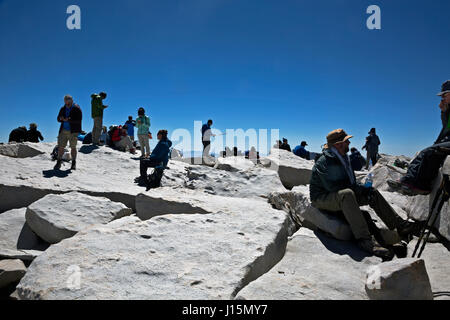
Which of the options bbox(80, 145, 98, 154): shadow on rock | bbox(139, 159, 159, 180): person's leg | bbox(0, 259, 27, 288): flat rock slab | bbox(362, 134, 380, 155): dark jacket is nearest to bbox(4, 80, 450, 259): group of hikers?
bbox(0, 259, 27, 288): flat rock slab

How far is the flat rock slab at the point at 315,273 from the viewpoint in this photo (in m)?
2.27

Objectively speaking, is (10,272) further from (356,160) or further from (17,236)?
(356,160)

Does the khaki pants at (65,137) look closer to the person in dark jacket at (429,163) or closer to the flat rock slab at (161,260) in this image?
the flat rock slab at (161,260)

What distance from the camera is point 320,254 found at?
10.2 feet

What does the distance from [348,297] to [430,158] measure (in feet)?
6.31

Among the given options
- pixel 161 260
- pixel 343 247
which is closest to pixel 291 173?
pixel 343 247

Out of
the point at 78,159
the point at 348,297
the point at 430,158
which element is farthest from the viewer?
the point at 78,159

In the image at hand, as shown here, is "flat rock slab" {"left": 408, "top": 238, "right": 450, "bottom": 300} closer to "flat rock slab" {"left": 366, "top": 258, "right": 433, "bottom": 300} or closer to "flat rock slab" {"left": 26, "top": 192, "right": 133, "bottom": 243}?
"flat rock slab" {"left": 366, "top": 258, "right": 433, "bottom": 300}

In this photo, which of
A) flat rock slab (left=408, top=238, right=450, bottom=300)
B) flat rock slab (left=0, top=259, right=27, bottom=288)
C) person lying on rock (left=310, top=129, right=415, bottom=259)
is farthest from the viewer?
person lying on rock (left=310, top=129, right=415, bottom=259)

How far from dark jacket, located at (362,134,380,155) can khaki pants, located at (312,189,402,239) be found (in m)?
11.5

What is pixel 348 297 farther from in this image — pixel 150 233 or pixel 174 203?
pixel 174 203

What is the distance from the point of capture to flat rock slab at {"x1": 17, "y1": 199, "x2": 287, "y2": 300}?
84.9 inches

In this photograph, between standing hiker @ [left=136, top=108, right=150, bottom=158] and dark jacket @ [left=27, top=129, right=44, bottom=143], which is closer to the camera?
standing hiker @ [left=136, top=108, right=150, bottom=158]
